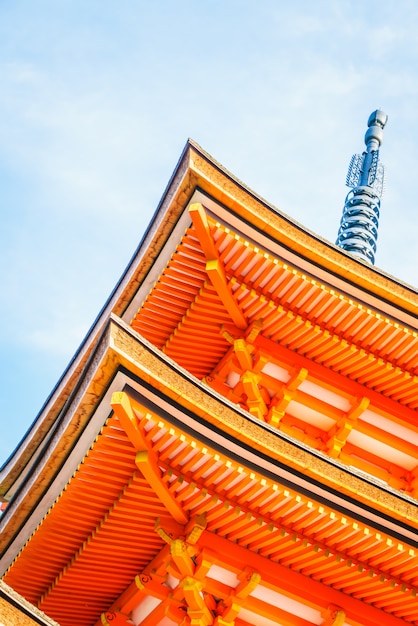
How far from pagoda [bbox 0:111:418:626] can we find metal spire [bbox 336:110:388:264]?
10608 mm

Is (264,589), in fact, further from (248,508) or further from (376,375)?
(376,375)

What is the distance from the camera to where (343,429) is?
17.5 m

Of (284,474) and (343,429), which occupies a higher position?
(343,429)

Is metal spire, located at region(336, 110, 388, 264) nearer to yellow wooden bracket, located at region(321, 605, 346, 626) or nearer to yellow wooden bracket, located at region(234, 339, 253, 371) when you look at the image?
yellow wooden bracket, located at region(234, 339, 253, 371)

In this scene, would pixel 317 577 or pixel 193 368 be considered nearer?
pixel 317 577

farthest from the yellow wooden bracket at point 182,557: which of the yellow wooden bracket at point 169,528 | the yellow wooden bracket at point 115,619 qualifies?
the yellow wooden bracket at point 115,619

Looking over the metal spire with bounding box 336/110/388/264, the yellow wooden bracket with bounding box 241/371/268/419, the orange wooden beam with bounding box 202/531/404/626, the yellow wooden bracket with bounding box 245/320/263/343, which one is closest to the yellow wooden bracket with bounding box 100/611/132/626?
the orange wooden beam with bounding box 202/531/404/626

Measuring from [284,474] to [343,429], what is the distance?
490 centimetres

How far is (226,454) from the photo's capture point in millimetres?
12680

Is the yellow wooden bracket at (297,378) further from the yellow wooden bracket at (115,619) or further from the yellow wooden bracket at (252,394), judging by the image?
the yellow wooden bracket at (115,619)

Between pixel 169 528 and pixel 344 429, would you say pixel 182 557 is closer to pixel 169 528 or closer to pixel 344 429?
pixel 169 528

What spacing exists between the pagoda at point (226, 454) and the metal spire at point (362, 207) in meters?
10.6

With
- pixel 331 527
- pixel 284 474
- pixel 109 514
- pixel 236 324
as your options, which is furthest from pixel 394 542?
pixel 236 324

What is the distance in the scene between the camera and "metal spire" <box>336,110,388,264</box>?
2847 centimetres
